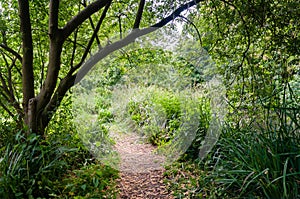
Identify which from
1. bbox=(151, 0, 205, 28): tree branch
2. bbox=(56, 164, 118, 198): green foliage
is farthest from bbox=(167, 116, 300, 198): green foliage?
bbox=(151, 0, 205, 28): tree branch

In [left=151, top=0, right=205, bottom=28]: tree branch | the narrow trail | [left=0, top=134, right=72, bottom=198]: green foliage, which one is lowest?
the narrow trail

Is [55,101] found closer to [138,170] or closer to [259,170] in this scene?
[138,170]

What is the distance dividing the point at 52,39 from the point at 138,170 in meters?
1.64

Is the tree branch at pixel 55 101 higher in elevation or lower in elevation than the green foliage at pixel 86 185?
higher

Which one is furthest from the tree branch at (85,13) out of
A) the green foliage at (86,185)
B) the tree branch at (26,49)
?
the green foliage at (86,185)

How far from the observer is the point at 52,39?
230 centimetres

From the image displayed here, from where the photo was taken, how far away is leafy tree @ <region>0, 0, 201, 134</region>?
228cm

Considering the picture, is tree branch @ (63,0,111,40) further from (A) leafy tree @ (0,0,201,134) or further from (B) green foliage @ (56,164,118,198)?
(B) green foliage @ (56,164,118,198)

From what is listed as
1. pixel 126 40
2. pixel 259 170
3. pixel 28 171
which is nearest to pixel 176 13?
pixel 126 40

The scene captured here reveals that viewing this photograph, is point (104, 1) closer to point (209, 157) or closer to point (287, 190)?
point (209, 157)

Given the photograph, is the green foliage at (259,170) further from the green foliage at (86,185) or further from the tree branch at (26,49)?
the tree branch at (26,49)

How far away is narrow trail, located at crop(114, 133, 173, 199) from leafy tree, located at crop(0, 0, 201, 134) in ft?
3.19

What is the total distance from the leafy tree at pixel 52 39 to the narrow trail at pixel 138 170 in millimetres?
972

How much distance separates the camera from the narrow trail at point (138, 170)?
2338 mm
